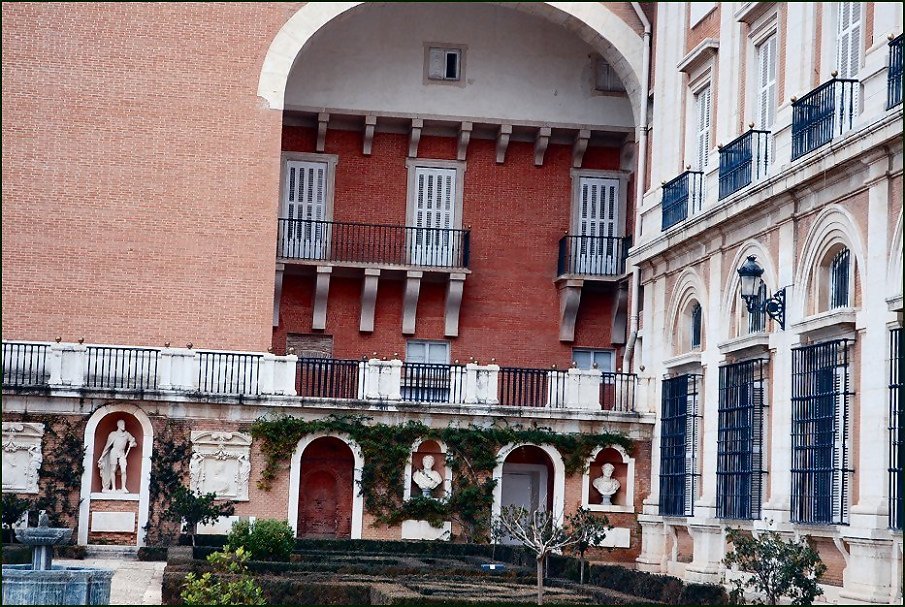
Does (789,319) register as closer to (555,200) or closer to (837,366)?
(837,366)

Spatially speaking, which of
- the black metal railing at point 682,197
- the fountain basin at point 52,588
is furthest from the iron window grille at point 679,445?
the fountain basin at point 52,588

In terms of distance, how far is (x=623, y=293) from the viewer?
114ft

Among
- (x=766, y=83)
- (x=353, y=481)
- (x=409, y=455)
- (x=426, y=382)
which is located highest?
(x=766, y=83)

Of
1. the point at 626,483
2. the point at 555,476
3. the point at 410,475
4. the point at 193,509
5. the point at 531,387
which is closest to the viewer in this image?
the point at 193,509

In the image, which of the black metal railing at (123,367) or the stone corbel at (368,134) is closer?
the black metal railing at (123,367)

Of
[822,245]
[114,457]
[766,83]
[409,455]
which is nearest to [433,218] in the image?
[409,455]

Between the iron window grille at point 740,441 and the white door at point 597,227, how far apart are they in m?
8.95

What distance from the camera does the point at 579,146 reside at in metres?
35.2

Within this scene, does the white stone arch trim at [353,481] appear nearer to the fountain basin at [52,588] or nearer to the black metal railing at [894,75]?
the fountain basin at [52,588]

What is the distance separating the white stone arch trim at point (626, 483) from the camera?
Result: 3039 cm

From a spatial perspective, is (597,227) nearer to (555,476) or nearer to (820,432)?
(555,476)

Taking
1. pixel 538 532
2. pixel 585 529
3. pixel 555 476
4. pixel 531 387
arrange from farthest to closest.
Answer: pixel 531 387 < pixel 555 476 < pixel 585 529 < pixel 538 532

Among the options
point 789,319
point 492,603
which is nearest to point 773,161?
point 789,319

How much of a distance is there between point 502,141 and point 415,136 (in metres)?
1.88
